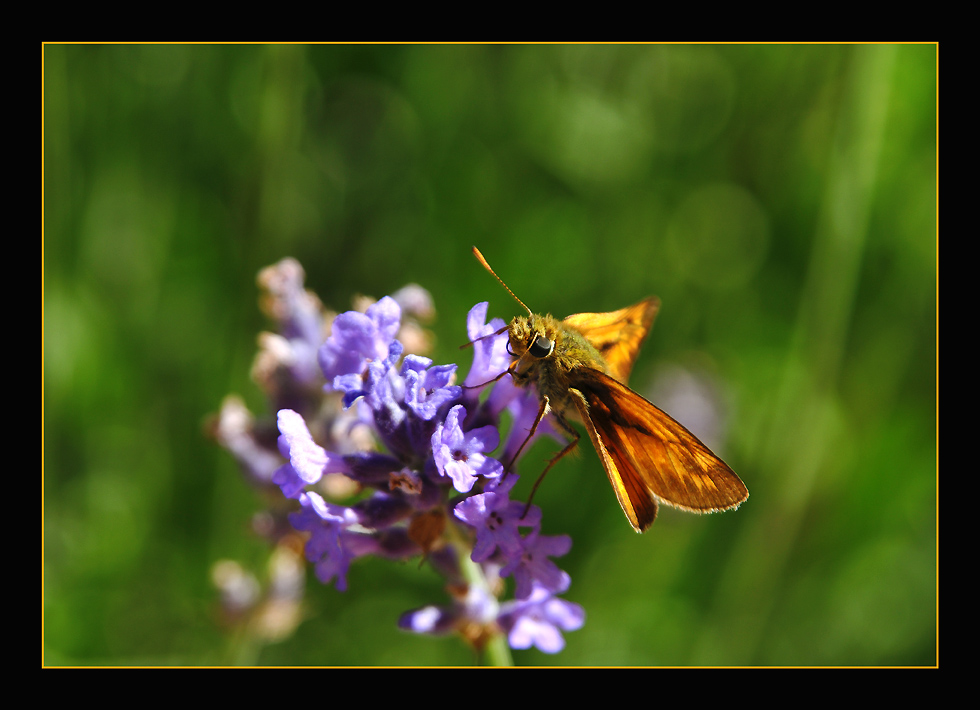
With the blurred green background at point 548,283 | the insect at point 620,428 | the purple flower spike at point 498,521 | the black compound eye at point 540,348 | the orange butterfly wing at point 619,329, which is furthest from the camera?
the blurred green background at point 548,283

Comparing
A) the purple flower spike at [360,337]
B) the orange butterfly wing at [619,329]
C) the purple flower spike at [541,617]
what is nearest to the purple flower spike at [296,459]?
the purple flower spike at [360,337]

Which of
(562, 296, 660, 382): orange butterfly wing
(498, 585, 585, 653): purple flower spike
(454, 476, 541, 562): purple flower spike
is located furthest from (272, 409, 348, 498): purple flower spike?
(562, 296, 660, 382): orange butterfly wing

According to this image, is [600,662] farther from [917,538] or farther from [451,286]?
[451,286]

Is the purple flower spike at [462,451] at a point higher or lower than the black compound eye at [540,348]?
lower

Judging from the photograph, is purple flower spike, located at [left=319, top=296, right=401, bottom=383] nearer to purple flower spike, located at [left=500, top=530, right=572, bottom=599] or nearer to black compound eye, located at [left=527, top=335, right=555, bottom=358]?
Answer: black compound eye, located at [left=527, top=335, right=555, bottom=358]

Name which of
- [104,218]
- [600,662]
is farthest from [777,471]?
[104,218]

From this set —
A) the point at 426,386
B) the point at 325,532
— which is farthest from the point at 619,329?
the point at 325,532

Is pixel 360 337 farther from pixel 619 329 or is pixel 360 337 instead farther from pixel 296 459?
pixel 619 329

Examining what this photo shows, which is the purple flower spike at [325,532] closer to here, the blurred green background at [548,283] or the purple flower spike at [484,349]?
the purple flower spike at [484,349]
